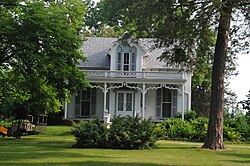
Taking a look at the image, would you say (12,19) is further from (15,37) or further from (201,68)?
(201,68)

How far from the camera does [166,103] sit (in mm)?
38094

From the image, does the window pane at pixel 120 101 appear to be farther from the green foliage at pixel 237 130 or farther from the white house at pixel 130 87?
the green foliage at pixel 237 130

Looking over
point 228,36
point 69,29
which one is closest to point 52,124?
point 69,29

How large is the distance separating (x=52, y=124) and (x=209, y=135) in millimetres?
19884

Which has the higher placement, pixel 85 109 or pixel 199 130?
pixel 85 109

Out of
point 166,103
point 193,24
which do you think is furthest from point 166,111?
point 193,24

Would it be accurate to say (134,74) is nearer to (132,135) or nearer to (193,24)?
(132,135)

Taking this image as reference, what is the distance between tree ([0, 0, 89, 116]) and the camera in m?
22.2

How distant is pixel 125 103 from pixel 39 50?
1629 centimetres

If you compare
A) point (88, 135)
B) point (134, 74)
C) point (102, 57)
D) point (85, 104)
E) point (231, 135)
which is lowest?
point (231, 135)

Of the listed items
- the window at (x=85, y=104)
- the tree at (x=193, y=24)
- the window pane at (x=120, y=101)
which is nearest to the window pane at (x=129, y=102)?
the window pane at (x=120, y=101)

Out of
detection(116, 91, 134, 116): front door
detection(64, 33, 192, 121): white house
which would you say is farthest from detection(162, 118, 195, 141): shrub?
detection(116, 91, 134, 116): front door

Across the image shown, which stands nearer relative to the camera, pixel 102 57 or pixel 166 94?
pixel 166 94

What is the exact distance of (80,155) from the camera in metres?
15.5
